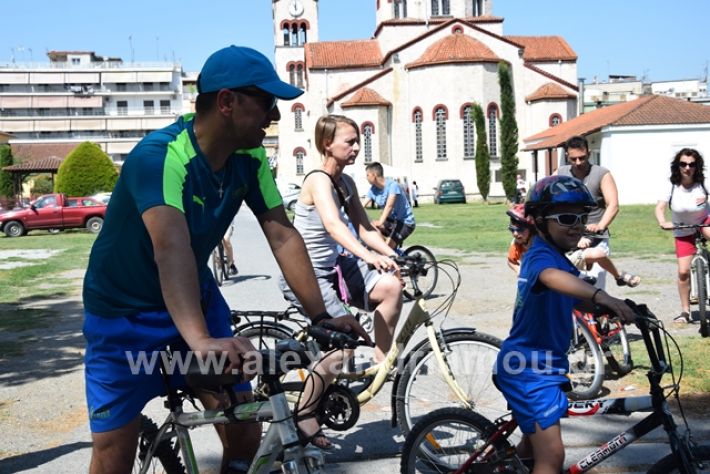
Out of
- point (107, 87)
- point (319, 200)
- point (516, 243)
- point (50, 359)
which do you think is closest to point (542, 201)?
point (319, 200)

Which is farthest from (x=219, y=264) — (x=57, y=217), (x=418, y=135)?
(x=418, y=135)

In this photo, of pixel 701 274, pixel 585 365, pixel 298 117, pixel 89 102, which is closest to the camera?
pixel 585 365

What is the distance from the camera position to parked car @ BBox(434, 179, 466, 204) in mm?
53812

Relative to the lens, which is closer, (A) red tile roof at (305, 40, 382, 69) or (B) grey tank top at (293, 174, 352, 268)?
(B) grey tank top at (293, 174, 352, 268)

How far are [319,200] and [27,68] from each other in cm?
13653

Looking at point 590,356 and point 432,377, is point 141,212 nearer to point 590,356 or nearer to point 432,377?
point 432,377

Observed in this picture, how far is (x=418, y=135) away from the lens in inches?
2473

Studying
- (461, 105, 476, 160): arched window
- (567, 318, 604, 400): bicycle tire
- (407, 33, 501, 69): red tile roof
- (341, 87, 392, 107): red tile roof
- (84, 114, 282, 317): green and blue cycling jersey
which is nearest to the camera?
(84, 114, 282, 317): green and blue cycling jersey

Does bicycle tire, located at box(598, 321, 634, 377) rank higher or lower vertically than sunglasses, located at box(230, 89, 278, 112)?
lower

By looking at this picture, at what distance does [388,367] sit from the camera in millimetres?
4891

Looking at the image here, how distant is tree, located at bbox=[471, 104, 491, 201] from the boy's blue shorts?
53994mm

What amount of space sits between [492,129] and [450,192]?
32.4 ft

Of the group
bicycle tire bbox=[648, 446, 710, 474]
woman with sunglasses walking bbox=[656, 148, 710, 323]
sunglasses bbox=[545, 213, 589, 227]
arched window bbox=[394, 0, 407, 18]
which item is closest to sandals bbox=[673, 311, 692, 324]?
woman with sunglasses walking bbox=[656, 148, 710, 323]

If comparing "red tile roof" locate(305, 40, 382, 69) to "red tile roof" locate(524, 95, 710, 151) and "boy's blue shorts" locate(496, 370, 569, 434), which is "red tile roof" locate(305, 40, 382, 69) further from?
"boy's blue shorts" locate(496, 370, 569, 434)
